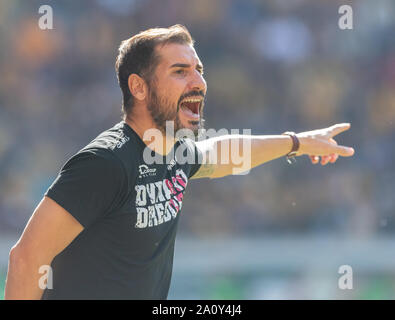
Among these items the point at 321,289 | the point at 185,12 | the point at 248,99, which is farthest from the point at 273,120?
the point at 321,289

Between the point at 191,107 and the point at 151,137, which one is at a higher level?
the point at 191,107

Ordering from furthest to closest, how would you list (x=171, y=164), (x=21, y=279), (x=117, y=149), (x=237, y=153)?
(x=237, y=153), (x=171, y=164), (x=117, y=149), (x=21, y=279)

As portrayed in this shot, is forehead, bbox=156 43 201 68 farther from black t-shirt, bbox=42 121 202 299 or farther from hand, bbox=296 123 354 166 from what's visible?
hand, bbox=296 123 354 166

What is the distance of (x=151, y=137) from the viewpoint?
2.78 meters

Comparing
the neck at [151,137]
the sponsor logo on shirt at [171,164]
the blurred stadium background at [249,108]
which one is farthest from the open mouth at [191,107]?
the blurred stadium background at [249,108]

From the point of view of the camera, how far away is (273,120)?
1158 centimetres

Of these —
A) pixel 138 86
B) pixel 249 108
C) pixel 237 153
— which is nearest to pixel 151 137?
pixel 138 86

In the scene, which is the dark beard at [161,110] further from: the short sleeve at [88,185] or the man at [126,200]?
the short sleeve at [88,185]

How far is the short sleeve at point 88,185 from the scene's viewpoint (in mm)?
2336

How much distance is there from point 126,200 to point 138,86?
0.58 metres

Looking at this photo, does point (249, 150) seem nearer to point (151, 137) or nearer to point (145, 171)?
point (151, 137)
